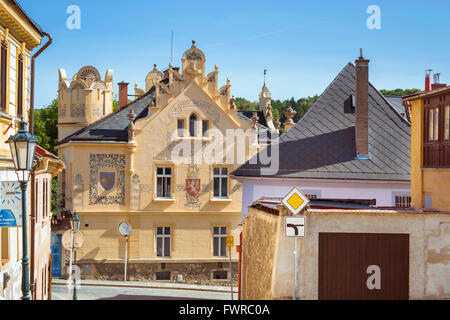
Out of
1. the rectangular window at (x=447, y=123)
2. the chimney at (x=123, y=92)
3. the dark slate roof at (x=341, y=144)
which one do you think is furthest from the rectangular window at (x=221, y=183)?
the rectangular window at (x=447, y=123)

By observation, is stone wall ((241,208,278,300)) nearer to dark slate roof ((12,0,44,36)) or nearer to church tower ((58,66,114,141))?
dark slate roof ((12,0,44,36))

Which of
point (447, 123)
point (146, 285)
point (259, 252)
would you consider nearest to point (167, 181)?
point (146, 285)

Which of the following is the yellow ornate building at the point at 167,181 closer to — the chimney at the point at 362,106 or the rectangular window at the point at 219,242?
the rectangular window at the point at 219,242

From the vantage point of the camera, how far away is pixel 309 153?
3111cm

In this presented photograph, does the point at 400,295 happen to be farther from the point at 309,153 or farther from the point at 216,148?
the point at 216,148

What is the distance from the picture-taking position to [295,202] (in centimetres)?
1360

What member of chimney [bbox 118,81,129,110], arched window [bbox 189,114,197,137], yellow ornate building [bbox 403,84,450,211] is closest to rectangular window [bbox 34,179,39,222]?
yellow ornate building [bbox 403,84,450,211]

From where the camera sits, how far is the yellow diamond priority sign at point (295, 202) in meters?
13.5

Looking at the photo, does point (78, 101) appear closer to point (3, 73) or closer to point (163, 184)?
point (163, 184)

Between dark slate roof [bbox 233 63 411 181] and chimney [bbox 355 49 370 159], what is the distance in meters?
0.43

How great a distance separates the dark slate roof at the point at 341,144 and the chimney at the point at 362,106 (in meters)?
0.43

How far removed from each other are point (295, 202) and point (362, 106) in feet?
61.1

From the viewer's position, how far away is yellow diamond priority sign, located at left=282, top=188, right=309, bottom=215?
13.5 meters
